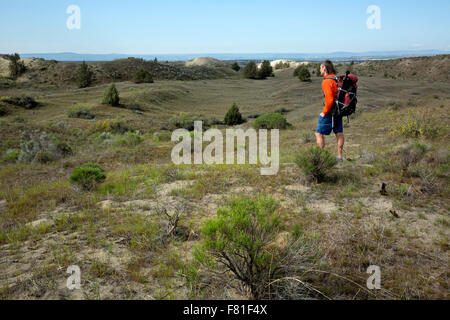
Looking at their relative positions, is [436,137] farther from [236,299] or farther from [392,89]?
[392,89]

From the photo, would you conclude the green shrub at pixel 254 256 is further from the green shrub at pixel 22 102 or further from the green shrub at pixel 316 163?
the green shrub at pixel 22 102

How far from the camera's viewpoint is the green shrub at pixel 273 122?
14.7m

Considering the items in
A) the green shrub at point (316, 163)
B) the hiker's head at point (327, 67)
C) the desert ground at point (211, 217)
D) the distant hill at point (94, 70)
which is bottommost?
the desert ground at point (211, 217)

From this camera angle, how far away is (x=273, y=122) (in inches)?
586

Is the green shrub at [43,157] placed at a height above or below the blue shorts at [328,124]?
below

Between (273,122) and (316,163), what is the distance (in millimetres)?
9746

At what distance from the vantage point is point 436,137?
8.07 meters

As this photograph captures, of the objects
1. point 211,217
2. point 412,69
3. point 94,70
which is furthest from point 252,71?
point 211,217

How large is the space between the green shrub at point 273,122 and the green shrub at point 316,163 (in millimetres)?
9347

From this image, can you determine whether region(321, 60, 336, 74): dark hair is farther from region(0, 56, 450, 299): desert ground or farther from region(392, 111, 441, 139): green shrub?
region(392, 111, 441, 139): green shrub

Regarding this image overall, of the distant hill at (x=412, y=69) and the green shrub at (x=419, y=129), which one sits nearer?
the green shrub at (x=419, y=129)

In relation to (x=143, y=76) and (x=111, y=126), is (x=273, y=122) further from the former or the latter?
(x=143, y=76)

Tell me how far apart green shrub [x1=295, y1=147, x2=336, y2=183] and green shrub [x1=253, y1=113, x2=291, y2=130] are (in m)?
9.35

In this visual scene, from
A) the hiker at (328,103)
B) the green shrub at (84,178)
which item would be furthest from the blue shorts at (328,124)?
the green shrub at (84,178)
